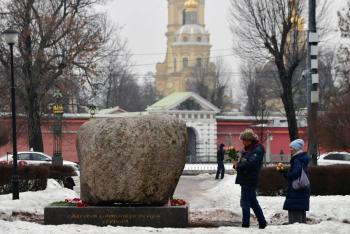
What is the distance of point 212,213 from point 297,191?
5.19 metres

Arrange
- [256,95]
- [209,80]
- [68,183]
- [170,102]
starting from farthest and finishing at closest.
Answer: [209,80] < [256,95] < [170,102] < [68,183]

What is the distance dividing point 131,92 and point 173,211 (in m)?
81.5

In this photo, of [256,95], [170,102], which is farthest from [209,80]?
[170,102]

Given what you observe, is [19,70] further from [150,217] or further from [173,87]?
[173,87]

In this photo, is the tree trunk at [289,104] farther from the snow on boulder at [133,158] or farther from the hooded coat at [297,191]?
the hooded coat at [297,191]

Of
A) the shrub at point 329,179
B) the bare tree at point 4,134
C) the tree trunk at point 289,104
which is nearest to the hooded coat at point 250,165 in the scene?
the shrub at point 329,179

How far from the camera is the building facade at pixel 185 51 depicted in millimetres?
114000

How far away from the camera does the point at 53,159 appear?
32.0 metres

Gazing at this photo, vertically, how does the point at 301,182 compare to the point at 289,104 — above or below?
below

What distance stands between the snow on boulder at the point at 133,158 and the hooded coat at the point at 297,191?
194 centimetres

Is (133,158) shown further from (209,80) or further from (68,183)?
(209,80)

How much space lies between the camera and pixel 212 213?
55.4 feet

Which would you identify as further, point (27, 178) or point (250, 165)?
point (27, 178)

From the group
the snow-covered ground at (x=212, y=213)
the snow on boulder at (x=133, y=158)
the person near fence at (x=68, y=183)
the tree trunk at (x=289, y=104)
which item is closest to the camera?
the snow-covered ground at (x=212, y=213)
